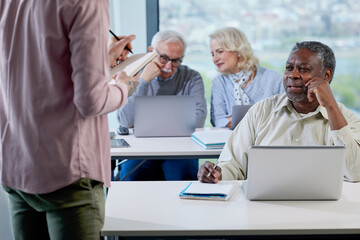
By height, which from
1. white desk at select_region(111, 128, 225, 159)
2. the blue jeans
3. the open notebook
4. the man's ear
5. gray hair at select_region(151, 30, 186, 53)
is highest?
the open notebook

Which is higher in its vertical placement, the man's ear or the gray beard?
the man's ear

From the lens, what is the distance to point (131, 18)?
461 centimetres

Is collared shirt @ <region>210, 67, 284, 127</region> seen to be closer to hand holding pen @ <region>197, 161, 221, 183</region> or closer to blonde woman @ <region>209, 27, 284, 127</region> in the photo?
blonde woman @ <region>209, 27, 284, 127</region>

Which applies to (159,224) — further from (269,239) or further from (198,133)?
(198,133)

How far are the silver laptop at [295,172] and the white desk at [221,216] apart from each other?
0.14 feet

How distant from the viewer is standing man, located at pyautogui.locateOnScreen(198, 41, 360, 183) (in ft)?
7.27

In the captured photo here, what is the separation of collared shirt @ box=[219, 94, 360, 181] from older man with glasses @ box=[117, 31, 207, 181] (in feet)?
2.77

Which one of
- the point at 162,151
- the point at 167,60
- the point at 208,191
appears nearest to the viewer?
the point at 208,191

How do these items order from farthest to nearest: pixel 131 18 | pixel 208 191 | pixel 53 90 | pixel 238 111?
1. pixel 131 18
2. pixel 238 111
3. pixel 208 191
4. pixel 53 90

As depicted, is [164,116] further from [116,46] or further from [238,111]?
[116,46]

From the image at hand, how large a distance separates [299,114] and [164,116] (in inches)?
38.1

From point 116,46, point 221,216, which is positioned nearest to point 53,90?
point 116,46

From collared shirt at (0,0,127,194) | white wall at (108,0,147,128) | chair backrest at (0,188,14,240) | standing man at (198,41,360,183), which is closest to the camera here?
collared shirt at (0,0,127,194)

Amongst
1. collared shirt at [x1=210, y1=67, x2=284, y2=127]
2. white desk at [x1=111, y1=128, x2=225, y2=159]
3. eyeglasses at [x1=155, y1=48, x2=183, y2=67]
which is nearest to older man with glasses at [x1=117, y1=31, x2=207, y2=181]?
eyeglasses at [x1=155, y1=48, x2=183, y2=67]
